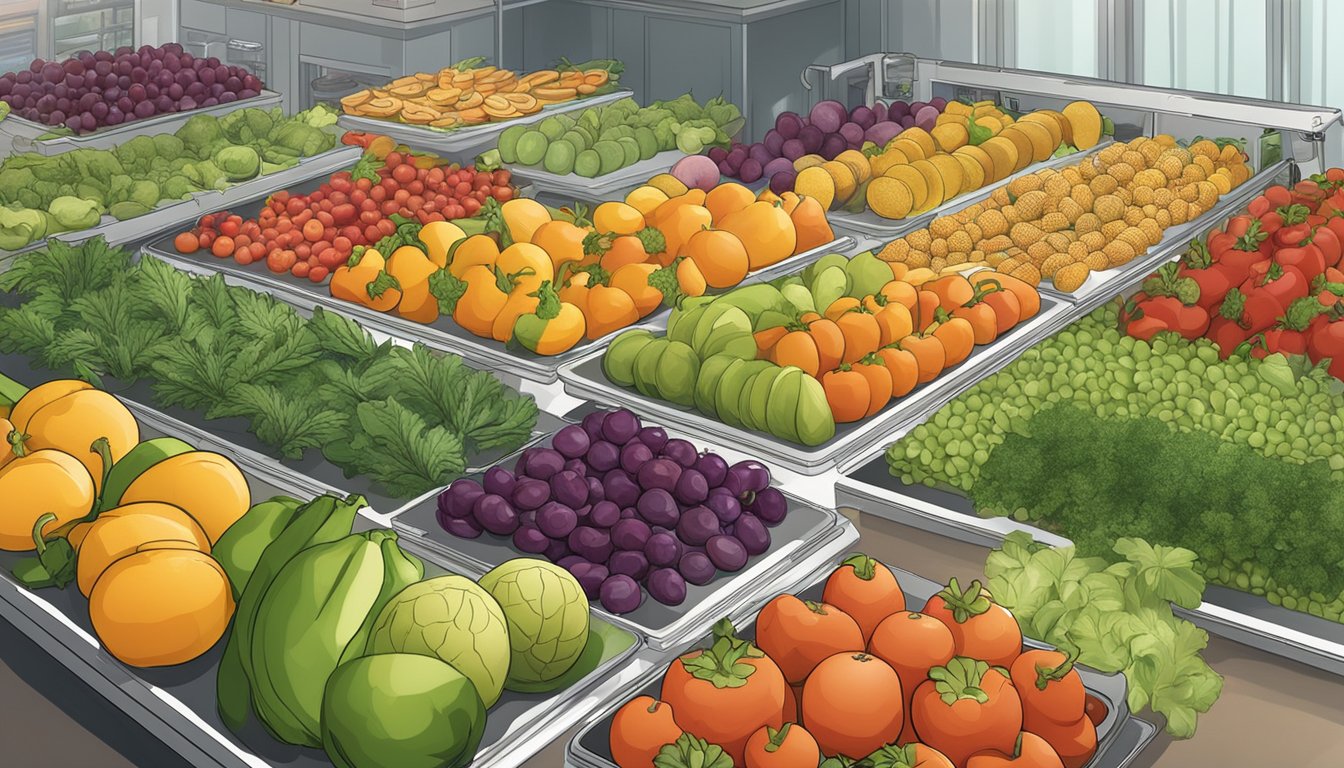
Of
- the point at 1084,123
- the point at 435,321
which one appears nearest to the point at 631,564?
the point at 435,321

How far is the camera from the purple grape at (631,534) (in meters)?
1.80

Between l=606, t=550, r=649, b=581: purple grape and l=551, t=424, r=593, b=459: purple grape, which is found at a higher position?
l=551, t=424, r=593, b=459: purple grape

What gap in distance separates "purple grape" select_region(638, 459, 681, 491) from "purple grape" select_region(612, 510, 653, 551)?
0.23 feet

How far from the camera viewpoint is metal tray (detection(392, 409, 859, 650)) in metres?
1.73

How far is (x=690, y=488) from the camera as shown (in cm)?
185

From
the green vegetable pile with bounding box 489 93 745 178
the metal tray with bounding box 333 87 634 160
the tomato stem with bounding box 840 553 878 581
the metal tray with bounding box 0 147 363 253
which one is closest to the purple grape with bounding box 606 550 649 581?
the tomato stem with bounding box 840 553 878 581

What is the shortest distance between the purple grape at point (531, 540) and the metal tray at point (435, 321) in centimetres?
70

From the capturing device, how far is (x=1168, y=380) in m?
2.23

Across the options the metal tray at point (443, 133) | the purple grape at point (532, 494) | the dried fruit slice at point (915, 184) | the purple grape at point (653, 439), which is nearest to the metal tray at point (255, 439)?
the purple grape at point (532, 494)

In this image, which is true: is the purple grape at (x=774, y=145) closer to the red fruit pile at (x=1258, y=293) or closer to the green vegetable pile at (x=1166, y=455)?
the red fruit pile at (x=1258, y=293)

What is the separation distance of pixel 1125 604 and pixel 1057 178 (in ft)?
5.96

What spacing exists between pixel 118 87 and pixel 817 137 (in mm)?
2312

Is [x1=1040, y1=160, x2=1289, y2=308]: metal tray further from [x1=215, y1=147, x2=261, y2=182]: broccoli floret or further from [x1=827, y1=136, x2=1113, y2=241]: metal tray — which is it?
[x1=215, y1=147, x2=261, y2=182]: broccoli floret

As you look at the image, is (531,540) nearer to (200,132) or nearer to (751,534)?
(751,534)
